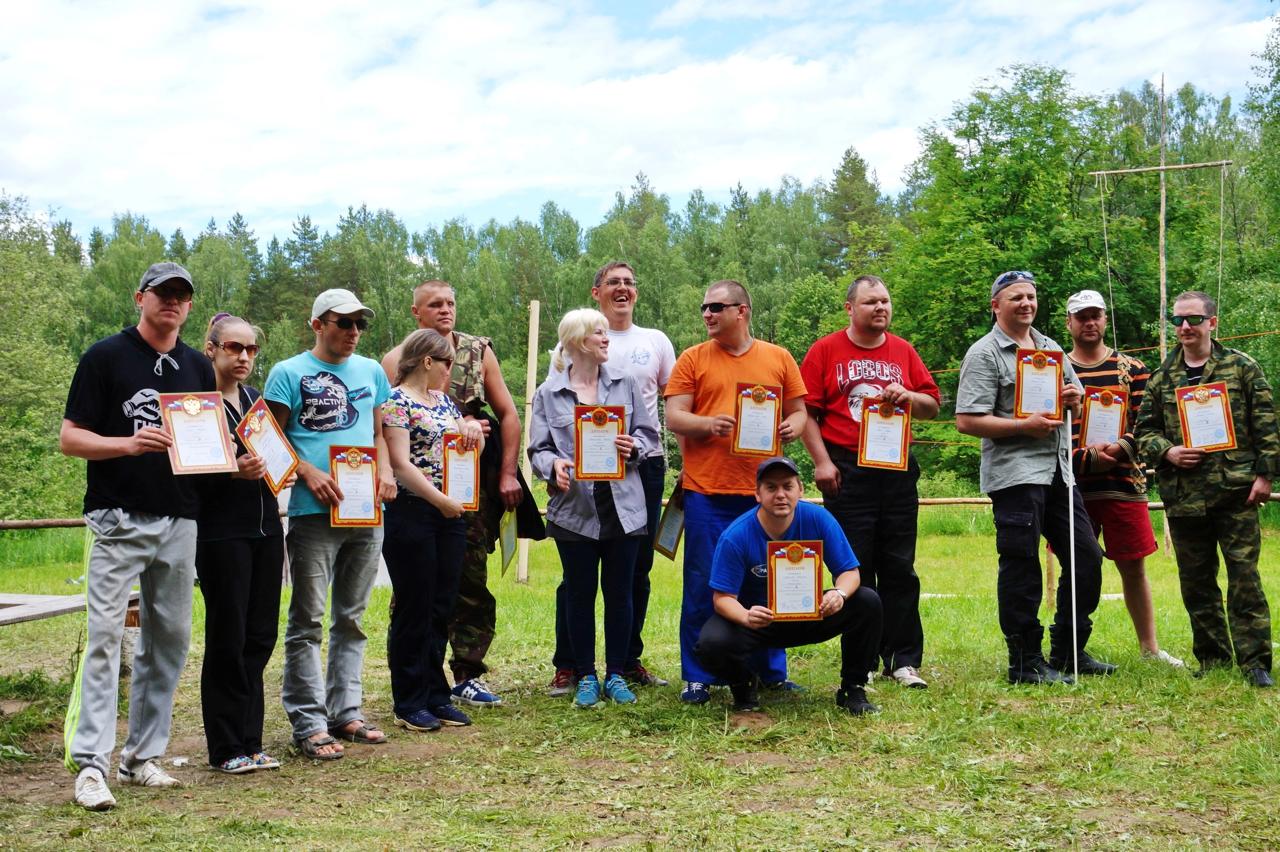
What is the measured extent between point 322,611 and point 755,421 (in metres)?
2.14

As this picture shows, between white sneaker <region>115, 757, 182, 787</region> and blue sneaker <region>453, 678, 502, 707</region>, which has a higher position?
white sneaker <region>115, 757, 182, 787</region>

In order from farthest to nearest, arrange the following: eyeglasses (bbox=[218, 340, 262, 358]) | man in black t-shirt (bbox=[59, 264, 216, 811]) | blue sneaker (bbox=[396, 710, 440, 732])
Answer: blue sneaker (bbox=[396, 710, 440, 732]), eyeglasses (bbox=[218, 340, 262, 358]), man in black t-shirt (bbox=[59, 264, 216, 811])


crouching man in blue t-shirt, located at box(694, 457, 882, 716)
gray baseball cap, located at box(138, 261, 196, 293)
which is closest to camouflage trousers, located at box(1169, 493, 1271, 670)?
crouching man in blue t-shirt, located at box(694, 457, 882, 716)

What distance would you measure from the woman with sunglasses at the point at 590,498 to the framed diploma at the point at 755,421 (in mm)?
545

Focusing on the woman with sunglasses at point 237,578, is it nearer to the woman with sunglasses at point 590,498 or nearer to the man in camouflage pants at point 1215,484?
the woman with sunglasses at point 590,498

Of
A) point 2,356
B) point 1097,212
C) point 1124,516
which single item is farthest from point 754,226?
point 1124,516

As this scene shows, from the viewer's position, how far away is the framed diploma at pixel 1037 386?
19.5 feet

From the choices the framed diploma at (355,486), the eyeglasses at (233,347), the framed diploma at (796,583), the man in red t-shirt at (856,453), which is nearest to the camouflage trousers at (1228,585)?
the man in red t-shirt at (856,453)

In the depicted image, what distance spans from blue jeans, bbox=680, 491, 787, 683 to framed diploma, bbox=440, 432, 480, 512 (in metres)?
1.07

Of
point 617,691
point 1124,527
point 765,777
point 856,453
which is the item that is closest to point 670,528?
point 617,691

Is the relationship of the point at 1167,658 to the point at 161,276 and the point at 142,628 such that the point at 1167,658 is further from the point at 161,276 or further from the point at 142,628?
the point at 161,276

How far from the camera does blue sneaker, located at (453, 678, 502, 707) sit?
6203 mm

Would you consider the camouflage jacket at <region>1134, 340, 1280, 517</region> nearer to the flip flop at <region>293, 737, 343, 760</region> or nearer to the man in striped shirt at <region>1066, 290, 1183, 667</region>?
the man in striped shirt at <region>1066, 290, 1183, 667</region>

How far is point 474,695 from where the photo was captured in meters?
6.25
